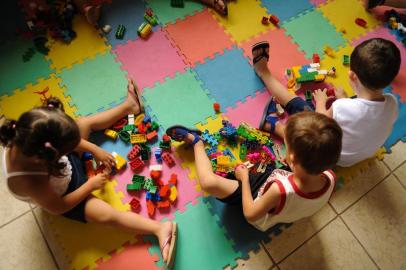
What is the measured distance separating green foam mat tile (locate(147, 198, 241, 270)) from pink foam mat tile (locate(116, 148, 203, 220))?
1.5 inches

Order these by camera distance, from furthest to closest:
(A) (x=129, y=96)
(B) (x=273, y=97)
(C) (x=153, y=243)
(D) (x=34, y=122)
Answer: (B) (x=273, y=97), (A) (x=129, y=96), (C) (x=153, y=243), (D) (x=34, y=122)

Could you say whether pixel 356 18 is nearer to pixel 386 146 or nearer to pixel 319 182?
pixel 386 146

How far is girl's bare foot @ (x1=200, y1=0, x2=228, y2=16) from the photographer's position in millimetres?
2066

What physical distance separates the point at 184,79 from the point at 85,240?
98cm

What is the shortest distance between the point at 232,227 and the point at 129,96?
0.85 meters

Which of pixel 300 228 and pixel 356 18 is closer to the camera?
pixel 300 228

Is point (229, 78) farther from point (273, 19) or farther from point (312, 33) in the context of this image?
point (312, 33)

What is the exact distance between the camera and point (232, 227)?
5.39ft

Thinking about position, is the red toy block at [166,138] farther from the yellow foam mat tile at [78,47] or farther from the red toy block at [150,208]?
the yellow foam mat tile at [78,47]

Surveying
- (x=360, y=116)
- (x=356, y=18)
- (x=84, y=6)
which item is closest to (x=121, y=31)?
(x=84, y=6)

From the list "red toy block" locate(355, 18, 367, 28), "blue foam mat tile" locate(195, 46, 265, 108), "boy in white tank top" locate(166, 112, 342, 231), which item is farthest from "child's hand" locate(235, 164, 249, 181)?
"red toy block" locate(355, 18, 367, 28)

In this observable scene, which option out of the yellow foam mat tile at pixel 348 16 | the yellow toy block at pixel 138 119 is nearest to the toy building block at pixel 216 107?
the yellow toy block at pixel 138 119

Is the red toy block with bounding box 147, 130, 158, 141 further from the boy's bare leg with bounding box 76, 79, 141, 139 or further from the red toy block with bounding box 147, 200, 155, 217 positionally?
the red toy block with bounding box 147, 200, 155, 217

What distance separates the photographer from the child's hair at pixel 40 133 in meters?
1.13
